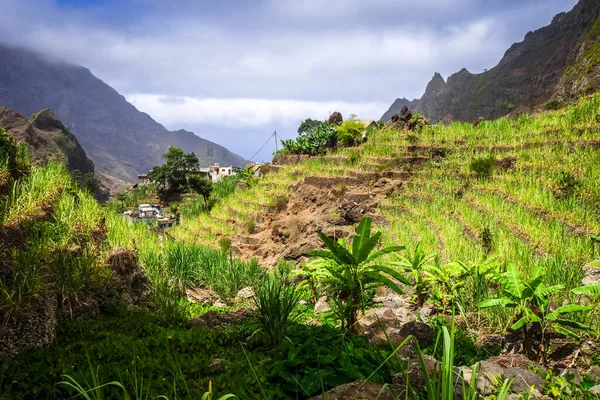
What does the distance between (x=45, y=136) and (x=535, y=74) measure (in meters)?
104

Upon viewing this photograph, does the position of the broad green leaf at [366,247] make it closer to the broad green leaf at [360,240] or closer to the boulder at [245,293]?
the broad green leaf at [360,240]

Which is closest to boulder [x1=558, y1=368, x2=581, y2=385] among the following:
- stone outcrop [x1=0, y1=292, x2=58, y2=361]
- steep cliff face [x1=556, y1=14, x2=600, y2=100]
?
stone outcrop [x1=0, y1=292, x2=58, y2=361]

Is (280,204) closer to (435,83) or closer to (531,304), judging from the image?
(531,304)

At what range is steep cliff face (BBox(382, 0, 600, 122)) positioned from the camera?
43875mm

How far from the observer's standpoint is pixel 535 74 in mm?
70188

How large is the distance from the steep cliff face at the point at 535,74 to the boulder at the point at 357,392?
136 feet

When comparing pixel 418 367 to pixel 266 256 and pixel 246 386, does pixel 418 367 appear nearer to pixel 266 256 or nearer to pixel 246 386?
pixel 246 386

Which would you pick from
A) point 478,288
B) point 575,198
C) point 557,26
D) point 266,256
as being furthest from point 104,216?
point 557,26

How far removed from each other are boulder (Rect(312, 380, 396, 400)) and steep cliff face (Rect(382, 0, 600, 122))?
4135 centimetres

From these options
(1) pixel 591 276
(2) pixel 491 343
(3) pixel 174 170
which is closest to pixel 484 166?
(1) pixel 591 276

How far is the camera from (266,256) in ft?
46.8

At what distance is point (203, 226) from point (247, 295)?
12.9 metres

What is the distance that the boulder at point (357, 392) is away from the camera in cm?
238

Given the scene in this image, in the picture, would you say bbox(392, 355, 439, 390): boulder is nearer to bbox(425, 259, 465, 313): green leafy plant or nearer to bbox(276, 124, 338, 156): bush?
bbox(425, 259, 465, 313): green leafy plant
